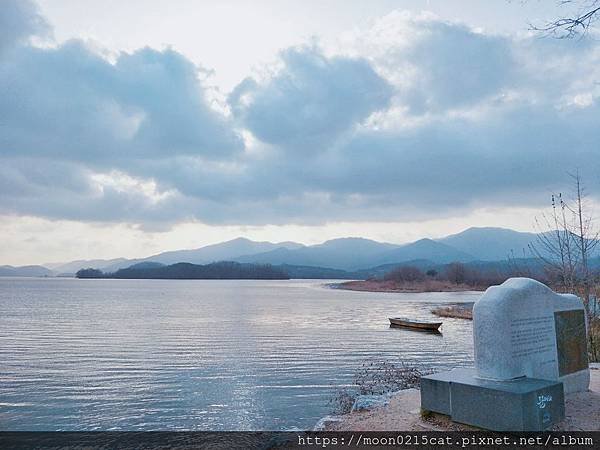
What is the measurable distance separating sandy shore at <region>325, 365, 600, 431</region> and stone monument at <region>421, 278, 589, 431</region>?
22cm

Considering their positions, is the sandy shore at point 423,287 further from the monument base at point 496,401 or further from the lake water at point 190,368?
the monument base at point 496,401

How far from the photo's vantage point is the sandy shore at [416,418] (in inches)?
372

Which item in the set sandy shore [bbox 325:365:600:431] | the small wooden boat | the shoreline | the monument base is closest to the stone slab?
the monument base

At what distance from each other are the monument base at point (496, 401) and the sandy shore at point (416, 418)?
0.23 metres

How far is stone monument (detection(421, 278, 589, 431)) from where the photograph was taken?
8.81 metres

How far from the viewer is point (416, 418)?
404 inches

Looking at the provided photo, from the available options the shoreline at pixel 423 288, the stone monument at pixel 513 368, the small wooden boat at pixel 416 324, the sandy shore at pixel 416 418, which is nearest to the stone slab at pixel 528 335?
the stone monument at pixel 513 368

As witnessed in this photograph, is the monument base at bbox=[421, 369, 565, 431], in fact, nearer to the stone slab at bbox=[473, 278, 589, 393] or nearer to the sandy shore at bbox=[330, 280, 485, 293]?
the stone slab at bbox=[473, 278, 589, 393]

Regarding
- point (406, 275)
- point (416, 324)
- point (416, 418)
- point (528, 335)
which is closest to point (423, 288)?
point (406, 275)

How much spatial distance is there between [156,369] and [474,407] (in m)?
17.3

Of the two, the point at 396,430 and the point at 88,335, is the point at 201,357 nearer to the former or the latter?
the point at 88,335

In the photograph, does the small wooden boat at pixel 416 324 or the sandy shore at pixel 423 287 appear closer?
the small wooden boat at pixel 416 324

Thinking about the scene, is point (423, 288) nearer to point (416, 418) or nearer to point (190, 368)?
point (190, 368)

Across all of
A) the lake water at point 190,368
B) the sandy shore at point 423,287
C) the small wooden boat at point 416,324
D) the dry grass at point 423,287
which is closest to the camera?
the lake water at point 190,368
